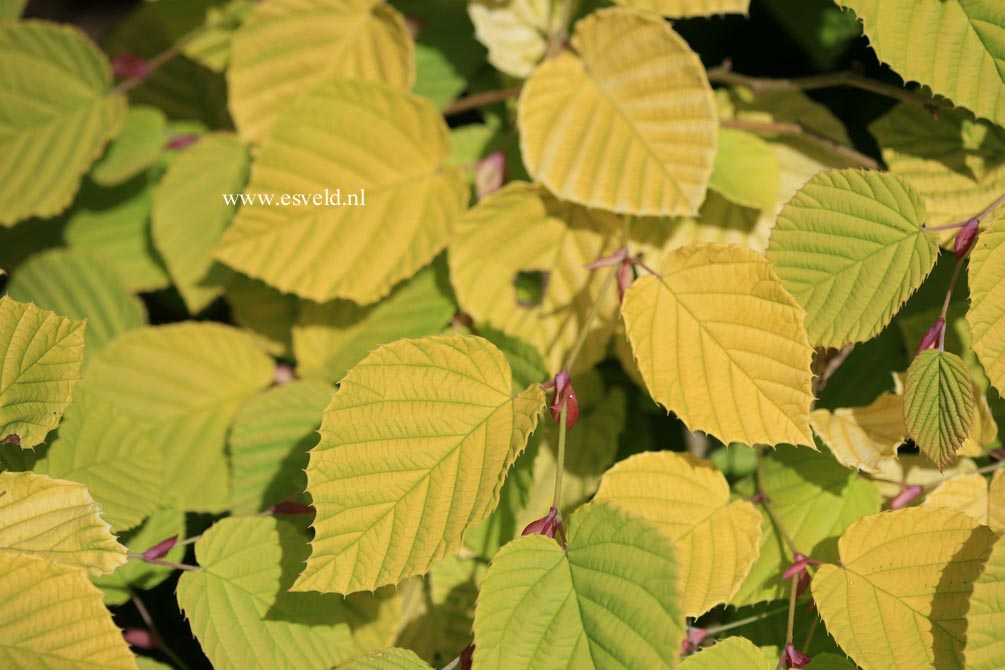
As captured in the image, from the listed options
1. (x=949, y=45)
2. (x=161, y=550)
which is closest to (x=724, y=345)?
(x=949, y=45)

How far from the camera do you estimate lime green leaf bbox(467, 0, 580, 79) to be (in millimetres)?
1192

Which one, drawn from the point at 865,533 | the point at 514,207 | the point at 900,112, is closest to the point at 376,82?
the point at 514,207

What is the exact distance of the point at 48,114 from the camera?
132 cm

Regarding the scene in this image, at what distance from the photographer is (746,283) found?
0.86 m

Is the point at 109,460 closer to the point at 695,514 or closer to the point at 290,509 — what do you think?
the point at 290,509

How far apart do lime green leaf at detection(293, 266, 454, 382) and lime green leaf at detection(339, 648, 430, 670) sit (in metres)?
0.45

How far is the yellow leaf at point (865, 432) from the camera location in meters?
0.86

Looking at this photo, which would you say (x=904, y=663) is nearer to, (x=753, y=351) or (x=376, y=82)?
(x=753, y=351)

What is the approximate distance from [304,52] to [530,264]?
1.57ft

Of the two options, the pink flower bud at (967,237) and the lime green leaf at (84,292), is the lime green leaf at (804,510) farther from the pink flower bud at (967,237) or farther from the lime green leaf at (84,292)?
the lime green leaf at (84,292)

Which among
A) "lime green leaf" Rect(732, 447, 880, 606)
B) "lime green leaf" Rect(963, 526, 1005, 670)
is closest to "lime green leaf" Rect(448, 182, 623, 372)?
"lime green leaf" Rect(732, 447, 880, 606)

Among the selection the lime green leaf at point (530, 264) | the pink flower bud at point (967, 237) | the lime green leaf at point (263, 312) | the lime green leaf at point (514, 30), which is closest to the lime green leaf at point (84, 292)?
the lime green leaf at point (263, 312)

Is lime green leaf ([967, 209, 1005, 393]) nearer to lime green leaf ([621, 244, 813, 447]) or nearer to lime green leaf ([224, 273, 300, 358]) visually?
lime green leaf ([621, 244, 813, 447])

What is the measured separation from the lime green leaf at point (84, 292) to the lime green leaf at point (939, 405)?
109cm
